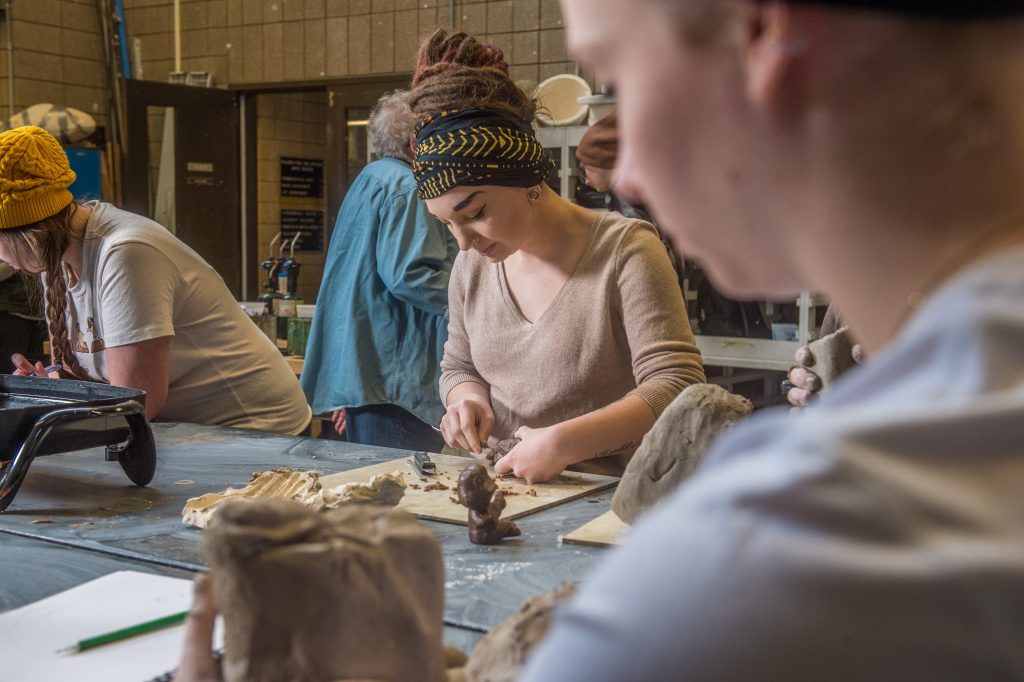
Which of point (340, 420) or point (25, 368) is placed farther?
point (340, 420)

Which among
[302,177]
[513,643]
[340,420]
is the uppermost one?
[302,177]

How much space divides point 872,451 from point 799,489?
3 cm

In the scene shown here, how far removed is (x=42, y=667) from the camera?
3.63ft

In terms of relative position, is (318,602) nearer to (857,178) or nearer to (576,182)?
(857,178)

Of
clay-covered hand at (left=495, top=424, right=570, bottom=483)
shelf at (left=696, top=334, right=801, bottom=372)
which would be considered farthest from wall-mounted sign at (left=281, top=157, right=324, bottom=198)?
clay-covered hand at (left=495, top=424, right=570, bottom=483)

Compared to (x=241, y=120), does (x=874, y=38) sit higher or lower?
lower

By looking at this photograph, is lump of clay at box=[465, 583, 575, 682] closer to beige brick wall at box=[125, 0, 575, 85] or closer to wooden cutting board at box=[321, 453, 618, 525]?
wooden cutting board at box=[321, 453, 618, 525]

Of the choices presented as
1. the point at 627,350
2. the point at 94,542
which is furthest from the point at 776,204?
the point at 627,350

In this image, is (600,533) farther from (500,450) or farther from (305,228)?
(305,228)

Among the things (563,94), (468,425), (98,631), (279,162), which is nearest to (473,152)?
(468,425)

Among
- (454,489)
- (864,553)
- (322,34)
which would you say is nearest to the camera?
(864,553)

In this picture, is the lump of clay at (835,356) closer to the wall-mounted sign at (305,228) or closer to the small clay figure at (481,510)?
the small clay figure at (481,510)

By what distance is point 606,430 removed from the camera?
2.05 metres

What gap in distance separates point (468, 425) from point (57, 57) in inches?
235
